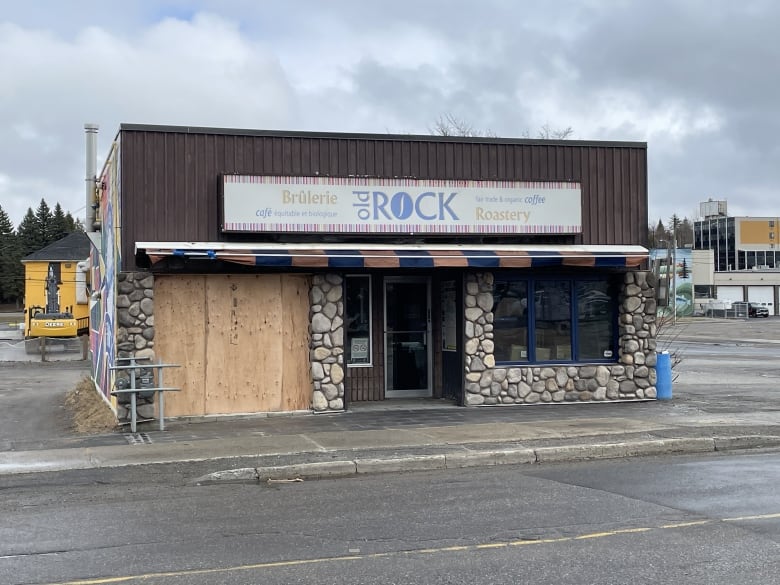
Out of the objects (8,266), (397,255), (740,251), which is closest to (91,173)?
(397,255)

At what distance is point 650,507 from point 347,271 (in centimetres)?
781

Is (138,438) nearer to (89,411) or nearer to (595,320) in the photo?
(89,411)

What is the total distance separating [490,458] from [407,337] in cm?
541

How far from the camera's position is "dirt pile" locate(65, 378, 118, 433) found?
12.8 metres

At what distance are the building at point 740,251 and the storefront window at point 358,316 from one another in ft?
287

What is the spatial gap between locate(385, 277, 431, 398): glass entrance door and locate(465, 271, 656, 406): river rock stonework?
141cm

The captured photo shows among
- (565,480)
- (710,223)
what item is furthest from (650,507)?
(710,223)

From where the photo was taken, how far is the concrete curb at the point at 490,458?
9.56m

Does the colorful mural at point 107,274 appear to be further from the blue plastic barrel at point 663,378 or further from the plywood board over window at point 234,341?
the blue plastic barrel at point 663,378

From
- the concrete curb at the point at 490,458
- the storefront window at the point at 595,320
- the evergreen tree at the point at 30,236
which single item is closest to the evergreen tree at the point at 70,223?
the evergreen tree at the point at 30,236

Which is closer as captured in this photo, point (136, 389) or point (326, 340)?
point (136, 389)

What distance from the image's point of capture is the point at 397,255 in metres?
13.4

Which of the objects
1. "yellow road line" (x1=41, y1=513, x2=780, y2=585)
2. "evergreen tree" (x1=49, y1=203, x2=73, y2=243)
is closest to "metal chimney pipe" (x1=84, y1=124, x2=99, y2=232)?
"yellow road line" (x1=41, y1=513, x2=780, y2=585)

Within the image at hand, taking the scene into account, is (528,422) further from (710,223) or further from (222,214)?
(710,223)
